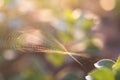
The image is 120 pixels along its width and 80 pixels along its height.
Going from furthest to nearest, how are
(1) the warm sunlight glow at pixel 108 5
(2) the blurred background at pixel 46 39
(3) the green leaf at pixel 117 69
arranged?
(1) the warm sunlight glow at pixel 108 5
(2) the blurred background at pixel 46 39
(3) the green leaf at pixel 117 69

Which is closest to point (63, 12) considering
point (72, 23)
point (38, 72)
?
point (72, 23)

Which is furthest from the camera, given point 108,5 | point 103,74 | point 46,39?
point 108,5

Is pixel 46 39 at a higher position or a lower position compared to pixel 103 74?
higher

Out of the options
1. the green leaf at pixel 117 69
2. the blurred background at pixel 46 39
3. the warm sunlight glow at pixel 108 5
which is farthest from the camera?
the warm sunlight glow at pixel 108 5

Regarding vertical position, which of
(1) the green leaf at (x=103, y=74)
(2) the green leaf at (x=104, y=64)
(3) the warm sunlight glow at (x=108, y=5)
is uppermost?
(3) the warm sunlight glow at (x=108, y=5)

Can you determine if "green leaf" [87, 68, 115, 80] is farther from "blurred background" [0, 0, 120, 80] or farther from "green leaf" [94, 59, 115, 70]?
"blurred background" [0, 0, 120, 80]

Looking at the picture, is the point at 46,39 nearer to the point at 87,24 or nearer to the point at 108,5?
the point at 87,24

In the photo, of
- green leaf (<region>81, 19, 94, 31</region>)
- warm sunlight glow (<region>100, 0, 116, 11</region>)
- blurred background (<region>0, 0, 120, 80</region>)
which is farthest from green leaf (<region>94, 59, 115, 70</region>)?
warm sunlight glow (<region>100, 0, 116, 11</region>)

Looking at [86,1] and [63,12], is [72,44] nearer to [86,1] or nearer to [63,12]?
[63,12]

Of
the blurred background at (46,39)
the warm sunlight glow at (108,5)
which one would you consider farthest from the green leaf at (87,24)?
the warm sunlight glow at (108,5)

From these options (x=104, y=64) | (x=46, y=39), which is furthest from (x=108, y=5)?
(x=104, y=64)

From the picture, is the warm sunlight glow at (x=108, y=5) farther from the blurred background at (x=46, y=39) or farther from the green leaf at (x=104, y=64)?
the green leaf at (x=104, y=64)
